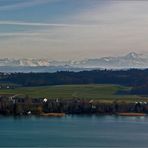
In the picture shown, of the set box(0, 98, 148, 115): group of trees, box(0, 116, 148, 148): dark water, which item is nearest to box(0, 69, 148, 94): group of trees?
box(0, 98, 148, 115): group of trees

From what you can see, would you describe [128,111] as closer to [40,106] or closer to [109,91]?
[40,106]

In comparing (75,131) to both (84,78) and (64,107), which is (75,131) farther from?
(84,78)

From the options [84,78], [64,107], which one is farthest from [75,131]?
[84,78]

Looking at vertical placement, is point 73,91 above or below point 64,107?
above

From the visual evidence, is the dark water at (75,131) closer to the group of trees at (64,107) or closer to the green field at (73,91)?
the group of trees at (64,107)

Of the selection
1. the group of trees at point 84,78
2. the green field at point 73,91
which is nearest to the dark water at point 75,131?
the green field at point 73,91

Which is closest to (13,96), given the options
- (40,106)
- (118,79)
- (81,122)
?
(40,106)
